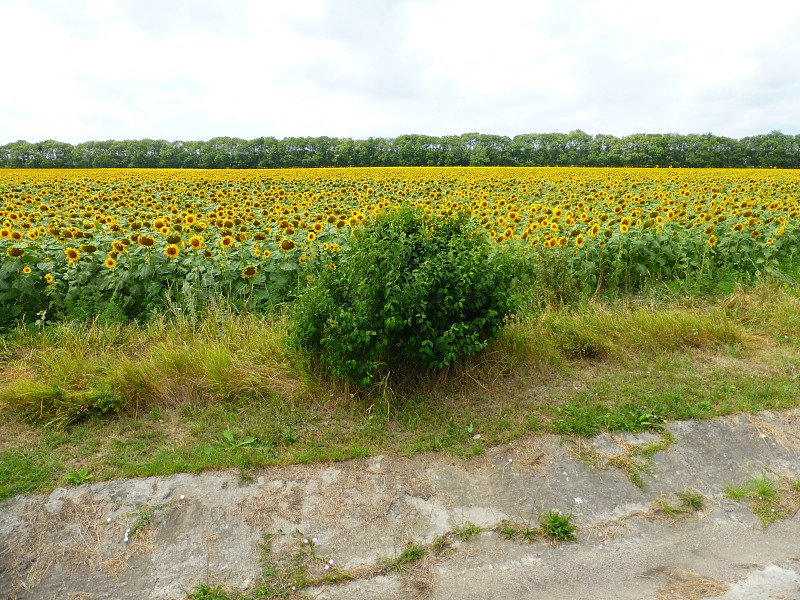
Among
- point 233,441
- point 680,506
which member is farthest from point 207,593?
point 680,506

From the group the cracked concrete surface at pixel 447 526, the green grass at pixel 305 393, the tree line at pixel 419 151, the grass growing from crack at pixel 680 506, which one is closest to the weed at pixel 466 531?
the cracked concrete surface at pixel 447 526

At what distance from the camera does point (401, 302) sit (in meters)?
3.63

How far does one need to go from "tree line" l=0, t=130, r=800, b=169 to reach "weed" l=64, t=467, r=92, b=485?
4445 cm

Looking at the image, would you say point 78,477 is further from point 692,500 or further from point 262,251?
point 692,500

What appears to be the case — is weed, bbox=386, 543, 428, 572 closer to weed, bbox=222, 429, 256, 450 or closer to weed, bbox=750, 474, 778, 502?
weed, bbox=222, 429, 256, 450

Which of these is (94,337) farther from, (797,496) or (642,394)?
(797,496)

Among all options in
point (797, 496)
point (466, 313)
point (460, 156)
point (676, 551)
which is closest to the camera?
point (676, 551)

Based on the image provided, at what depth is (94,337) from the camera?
468cm

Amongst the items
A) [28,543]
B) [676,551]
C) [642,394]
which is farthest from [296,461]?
[642,394]

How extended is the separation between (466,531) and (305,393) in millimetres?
1646

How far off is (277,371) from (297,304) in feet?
1.86

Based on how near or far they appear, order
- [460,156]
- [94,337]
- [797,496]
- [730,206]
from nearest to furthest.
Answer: [797,496] < [94,337] < [730,206] < [460,156]

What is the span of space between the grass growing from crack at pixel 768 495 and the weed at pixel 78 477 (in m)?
3.93

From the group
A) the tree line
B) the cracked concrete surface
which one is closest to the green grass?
the cracked concrete surface
